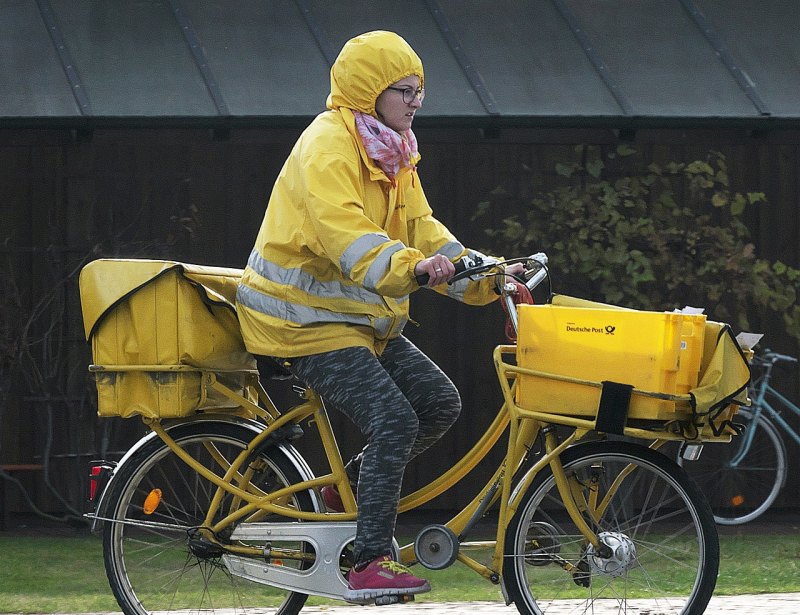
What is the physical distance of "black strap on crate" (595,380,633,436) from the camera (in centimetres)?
453

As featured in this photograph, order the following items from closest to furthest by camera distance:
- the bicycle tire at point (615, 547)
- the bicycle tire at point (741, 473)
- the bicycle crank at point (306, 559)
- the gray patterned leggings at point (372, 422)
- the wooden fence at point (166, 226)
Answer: the bicycle tire at point (615, 547)
the gray patterned leggings at point (372, 422)
the bicycle crank at point (306, 559)
the wooden fence at point (166, 226)
the bicycle tire at point (741, 473)

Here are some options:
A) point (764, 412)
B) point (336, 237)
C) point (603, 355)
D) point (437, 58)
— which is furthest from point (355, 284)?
point (764, 412)

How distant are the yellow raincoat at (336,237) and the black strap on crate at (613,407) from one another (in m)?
0.63

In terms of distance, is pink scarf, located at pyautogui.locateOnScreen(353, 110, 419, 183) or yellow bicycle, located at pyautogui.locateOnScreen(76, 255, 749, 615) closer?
yellow bicycle, located at pyautogui.locateOnScreen(76, 255, 749, 615)

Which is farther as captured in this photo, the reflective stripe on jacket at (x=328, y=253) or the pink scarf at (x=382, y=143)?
the pink scarf at (x=382, y=143)

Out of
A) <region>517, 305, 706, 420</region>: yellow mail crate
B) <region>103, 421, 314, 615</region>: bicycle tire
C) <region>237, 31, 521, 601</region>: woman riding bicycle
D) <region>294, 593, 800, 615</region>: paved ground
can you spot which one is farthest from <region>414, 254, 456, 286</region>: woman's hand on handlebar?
<region>294, 593, 800, 615</region>: paved ground

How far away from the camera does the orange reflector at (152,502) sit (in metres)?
5.06

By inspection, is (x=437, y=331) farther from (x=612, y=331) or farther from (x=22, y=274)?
(x=612, y=331)

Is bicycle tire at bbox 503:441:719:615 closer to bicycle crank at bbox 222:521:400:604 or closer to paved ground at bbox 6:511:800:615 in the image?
bicycle crank at bbox 222:521:400:604

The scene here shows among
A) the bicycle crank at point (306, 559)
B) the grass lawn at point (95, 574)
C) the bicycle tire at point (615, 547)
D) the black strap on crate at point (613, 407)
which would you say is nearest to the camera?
the black strap on crate at point (613, 407)

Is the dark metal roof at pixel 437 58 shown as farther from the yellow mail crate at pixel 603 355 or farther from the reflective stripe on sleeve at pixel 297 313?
the yellow mail crate at pixel 603 355

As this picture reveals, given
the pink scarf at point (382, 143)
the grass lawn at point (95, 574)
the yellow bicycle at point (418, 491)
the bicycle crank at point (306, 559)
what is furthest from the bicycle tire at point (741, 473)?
the pink scarf at point (382, 143)

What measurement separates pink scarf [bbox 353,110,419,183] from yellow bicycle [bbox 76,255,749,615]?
0.47m

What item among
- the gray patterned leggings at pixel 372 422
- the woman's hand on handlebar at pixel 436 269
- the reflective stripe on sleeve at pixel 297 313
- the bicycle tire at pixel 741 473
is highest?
the woman's hand on handlebar at pixel 436 269
